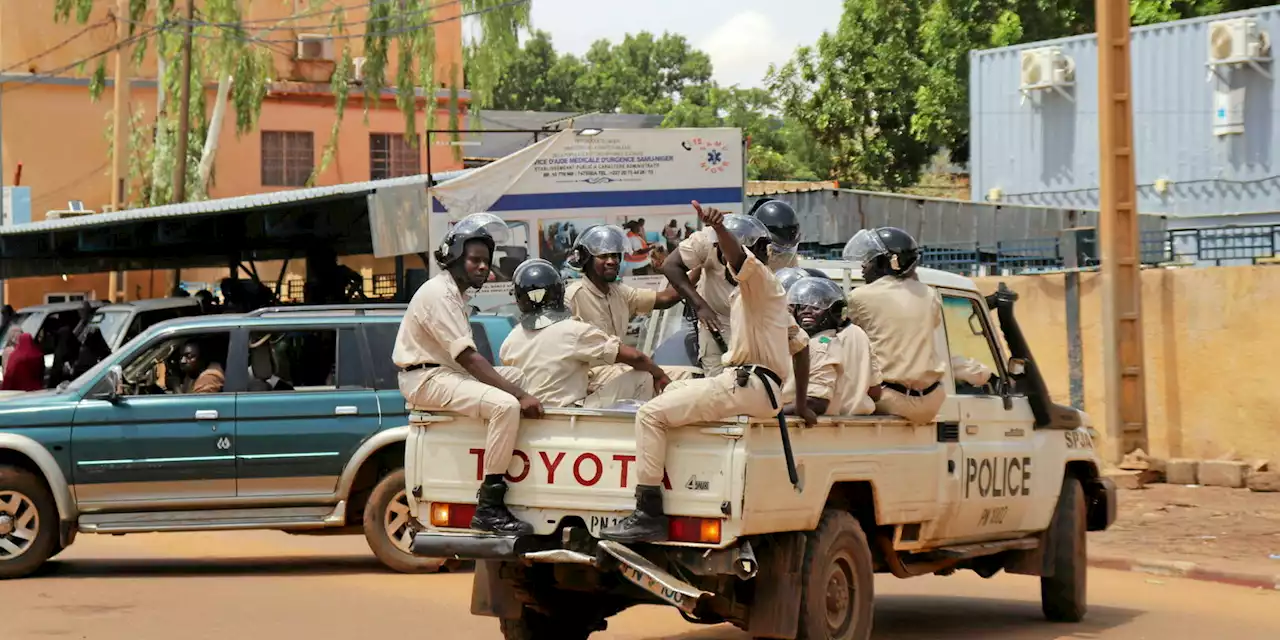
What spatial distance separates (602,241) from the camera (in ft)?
27.8

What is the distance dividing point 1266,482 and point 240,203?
12.1 metres

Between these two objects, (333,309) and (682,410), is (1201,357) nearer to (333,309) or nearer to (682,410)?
(333,309)

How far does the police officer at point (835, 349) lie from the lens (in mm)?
8062

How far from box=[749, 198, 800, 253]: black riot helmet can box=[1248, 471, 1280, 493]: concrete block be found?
9246 mm

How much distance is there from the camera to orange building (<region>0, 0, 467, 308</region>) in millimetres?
38875

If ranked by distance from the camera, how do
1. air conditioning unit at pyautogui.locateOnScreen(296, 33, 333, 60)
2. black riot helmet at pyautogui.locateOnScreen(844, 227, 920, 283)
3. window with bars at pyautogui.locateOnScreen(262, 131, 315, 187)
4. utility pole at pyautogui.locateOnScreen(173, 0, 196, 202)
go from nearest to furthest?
black riot helmet at pyautogui.locateOnScreen(844, 227, 920, 283) → utility pole at pyautogui.locateOnScreen(173, 0, 196, 202) → air conditioning unit at pyautogui.locateOnScreen(296, 33, 333, 60) → window with bars at pyautogui.locateOnScreen(262, 131, 315, 187)

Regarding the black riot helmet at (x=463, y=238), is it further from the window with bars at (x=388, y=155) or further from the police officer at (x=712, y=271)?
the window with bars at (x=388, y=155)

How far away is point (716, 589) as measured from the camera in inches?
286

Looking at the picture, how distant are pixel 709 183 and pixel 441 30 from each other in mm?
29305

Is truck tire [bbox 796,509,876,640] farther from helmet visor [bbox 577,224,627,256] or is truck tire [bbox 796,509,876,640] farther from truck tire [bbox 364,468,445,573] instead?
truck tire [bbox 364,468,445,573]

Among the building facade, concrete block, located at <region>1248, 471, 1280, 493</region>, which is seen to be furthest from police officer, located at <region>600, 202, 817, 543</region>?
the building facade

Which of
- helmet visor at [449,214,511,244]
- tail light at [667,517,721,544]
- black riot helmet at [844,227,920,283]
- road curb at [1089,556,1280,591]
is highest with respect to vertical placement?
helmet visor at [449,214,511,244]

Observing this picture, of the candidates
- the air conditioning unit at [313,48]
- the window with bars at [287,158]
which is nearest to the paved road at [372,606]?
the air conditioning unit at [313,48]

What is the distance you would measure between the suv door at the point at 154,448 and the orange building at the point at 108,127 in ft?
82.7
